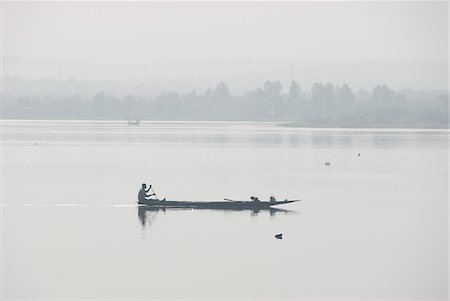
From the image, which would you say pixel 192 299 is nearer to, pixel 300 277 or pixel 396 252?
pixel 300 277

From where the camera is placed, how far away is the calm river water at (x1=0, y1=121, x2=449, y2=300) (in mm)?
24547

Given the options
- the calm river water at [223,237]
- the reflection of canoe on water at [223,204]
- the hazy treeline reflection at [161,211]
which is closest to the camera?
the calm river water at [223,237]

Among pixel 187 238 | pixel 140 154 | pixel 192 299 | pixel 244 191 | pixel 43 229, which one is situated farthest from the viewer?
pixel 140 154

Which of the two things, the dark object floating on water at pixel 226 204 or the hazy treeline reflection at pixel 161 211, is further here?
the dark object floating on water at pixel 226 204

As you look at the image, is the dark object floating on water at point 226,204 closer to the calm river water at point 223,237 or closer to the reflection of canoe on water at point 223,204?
the reflection of canoe on water at point 223,204

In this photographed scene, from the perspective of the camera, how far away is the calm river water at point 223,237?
24547 mm

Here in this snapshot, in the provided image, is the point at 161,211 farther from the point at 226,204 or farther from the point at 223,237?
the point at 223,237

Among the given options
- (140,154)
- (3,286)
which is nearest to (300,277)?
(3,286)

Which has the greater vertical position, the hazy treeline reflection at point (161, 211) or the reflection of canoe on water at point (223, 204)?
the reflection of canoe on water at point (223, 204)

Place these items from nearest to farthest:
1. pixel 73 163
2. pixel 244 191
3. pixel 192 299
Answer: pixel 192 299 < pixel 244 191 < pixel 73 163

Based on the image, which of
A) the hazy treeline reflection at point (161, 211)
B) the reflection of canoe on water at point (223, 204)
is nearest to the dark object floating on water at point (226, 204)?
the reflection of canoe on water at point (223, 204)

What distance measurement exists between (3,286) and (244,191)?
2758 centimetres

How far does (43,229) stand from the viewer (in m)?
34.2

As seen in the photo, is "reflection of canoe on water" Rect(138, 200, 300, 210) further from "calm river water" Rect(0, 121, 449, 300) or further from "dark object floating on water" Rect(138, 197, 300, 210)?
"calm river water" Rect(0, 121, 449, 300)
